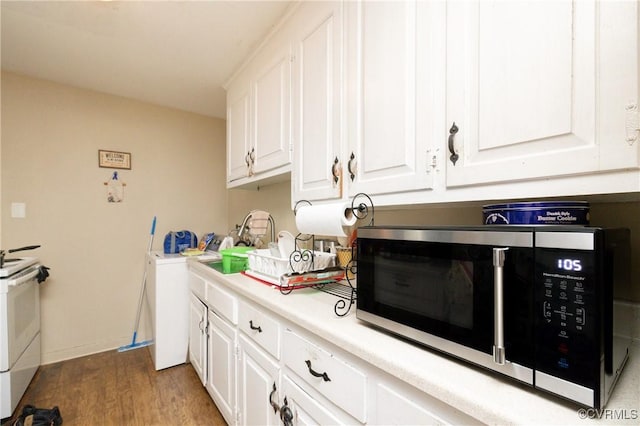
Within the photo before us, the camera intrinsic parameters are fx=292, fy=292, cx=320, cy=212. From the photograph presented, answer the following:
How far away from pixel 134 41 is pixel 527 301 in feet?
7.76

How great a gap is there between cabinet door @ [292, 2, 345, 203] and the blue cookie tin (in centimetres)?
67

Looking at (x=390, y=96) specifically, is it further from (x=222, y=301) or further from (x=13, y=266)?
(x=13, y=266)

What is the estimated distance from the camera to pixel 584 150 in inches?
24.0

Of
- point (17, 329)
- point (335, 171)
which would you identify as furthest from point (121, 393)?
point (335, 171)

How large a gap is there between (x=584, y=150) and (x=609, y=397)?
1.55 feet

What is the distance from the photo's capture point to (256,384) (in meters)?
1.25

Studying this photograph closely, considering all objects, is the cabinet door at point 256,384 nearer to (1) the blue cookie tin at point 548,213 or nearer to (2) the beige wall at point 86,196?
(1) the blue cookie tin at point 548,213

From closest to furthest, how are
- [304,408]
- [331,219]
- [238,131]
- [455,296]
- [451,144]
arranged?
[455,296]
[451,144]
[304,408]
[331,219]
[238,131]

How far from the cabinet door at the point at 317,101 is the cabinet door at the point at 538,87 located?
525 mm

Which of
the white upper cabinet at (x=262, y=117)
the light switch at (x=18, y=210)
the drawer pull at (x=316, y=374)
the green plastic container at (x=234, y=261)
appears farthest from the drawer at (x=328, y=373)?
the light switch at (x=18, y=210)

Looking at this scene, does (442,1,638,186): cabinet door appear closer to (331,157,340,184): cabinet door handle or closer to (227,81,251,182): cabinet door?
(331,157,340,184): cabinet door handle

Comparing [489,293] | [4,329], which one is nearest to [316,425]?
[489,293]

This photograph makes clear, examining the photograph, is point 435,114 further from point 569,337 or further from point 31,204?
point 31,204

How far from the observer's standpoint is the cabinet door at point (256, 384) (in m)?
1.14
